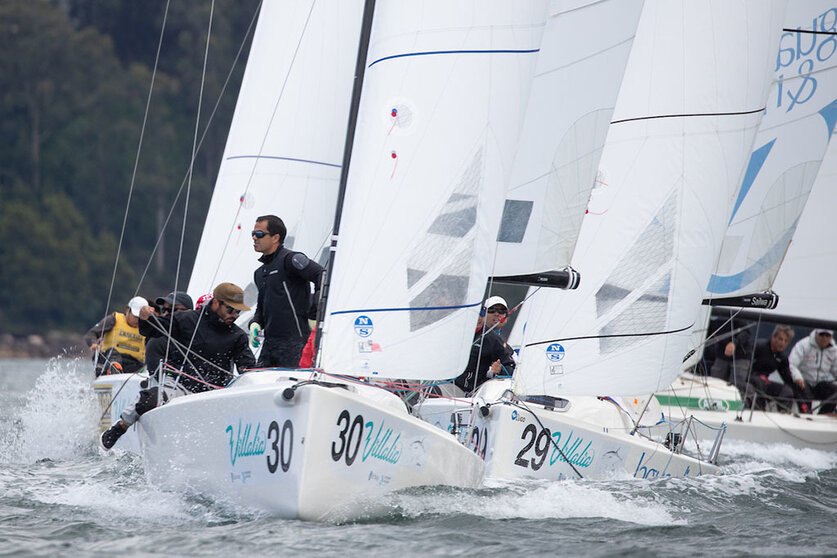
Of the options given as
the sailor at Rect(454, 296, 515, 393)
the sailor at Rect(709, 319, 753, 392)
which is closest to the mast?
the sailor at Rect(454, 296, 515, 393)

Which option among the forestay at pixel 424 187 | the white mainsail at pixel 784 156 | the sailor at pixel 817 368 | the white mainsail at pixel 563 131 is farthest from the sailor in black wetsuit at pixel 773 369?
the forestay at pixel 424 187

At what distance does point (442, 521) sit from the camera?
221 inches

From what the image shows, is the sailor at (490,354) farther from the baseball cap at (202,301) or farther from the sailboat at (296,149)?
the sailboat at (296,149)

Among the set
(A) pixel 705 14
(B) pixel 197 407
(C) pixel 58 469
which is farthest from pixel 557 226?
(C) pixel 58 469

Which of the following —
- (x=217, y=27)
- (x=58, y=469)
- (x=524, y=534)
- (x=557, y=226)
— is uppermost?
(x=217, y=27)

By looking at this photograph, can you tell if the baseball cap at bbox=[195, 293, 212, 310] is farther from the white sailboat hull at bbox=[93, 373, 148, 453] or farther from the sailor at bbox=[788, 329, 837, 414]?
the sailor at bbox=[788, 329, 837, 414]

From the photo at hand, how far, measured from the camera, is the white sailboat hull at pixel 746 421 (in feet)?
38.2

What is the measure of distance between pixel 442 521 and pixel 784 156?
19.8 ft

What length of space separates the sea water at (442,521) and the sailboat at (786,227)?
2.22 meters

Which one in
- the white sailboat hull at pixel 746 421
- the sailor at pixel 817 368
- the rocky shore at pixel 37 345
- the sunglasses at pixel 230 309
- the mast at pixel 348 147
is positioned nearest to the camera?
the mast at pixel 348 147

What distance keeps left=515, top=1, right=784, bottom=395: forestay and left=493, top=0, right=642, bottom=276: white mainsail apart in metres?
0.54

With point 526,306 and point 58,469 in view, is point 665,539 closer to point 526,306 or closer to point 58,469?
point 526,306

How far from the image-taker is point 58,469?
7.66m

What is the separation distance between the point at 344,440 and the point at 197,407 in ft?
2.56
